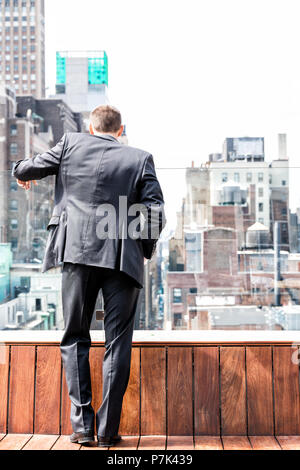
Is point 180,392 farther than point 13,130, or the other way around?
point 13,130

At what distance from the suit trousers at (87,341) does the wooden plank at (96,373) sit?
88mm

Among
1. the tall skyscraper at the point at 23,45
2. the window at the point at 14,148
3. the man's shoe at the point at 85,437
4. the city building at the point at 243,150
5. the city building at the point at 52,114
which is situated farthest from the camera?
the tall skyscraper at the point at 23,45

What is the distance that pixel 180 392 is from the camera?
1.26 m

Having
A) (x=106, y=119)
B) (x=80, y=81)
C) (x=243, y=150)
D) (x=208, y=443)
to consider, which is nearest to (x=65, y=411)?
(x=208, y=443)

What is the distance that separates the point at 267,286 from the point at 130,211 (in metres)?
4.55

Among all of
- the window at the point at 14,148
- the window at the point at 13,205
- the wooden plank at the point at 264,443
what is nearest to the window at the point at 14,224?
the window at the point at 13,205

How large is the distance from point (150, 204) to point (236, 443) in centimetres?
72

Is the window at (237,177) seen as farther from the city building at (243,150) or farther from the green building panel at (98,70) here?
the green building panel at (98,70)

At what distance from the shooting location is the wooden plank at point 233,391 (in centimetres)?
124

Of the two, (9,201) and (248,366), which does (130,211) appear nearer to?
(248,366)

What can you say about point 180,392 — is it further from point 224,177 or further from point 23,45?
point 23,45

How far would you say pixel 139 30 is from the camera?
26.4 ft

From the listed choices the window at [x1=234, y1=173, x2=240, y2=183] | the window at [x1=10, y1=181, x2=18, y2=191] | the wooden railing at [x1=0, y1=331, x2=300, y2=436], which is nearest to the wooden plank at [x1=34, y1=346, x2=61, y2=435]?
the wooden railing at [x1=0, y1=331, x2=300, y2=436]
